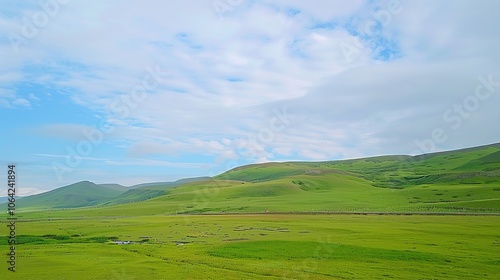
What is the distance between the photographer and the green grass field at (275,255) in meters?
36.8

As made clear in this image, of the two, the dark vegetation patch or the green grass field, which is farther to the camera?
the dark vegetation patch

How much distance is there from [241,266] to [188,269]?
17.2ft

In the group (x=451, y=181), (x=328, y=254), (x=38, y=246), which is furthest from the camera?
(x=451, y=181)

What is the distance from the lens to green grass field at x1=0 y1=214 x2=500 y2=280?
3675 centimetres

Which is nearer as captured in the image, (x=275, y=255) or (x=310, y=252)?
(x=275, y=255)

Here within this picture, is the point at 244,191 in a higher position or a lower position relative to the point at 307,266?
higher

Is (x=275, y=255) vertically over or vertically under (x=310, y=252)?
over

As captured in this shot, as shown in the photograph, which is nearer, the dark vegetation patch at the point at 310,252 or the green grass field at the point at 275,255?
the green grass field at the point at 275,255

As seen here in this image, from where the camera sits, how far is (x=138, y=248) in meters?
53.2

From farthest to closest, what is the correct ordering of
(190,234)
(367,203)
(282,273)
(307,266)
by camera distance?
(367,203)
(190,234)
(307,266)
(282,273)

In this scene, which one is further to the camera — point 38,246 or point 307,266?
point 38,246

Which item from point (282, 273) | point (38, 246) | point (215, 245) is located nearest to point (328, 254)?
point (282, 273)

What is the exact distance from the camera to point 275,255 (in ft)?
151

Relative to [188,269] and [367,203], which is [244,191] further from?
[188,269]
